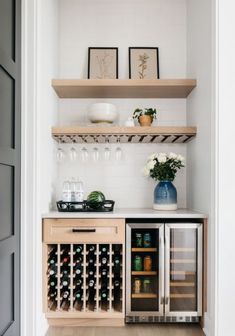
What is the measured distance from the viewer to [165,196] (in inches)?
115

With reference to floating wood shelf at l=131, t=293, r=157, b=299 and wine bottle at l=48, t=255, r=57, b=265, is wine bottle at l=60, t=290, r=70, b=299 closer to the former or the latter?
wine bottle at l=48, t=255, r=57, b=265

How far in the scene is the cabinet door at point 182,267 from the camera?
8.38 ft

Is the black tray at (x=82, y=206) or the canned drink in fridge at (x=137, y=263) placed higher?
the black tray at (x=82, y=206)

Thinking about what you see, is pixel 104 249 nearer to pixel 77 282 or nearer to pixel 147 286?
pixel 77 282

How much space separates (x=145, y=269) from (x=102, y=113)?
1289 mm

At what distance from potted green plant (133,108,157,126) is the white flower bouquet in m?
0.29

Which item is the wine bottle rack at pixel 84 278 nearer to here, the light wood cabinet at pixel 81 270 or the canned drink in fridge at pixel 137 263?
the light wood cabinet at pixel 81 270

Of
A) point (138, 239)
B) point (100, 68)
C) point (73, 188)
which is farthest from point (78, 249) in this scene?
point (100, 68)

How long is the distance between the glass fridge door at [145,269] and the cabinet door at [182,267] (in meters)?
0.05

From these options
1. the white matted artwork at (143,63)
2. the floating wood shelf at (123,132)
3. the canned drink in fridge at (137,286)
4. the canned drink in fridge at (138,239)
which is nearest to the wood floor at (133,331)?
the canned drink in fridge at (137,286)

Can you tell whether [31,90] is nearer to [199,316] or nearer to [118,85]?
[118,85]

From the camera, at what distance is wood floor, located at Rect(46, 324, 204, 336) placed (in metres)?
2.47

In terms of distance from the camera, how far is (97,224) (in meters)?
2.57
